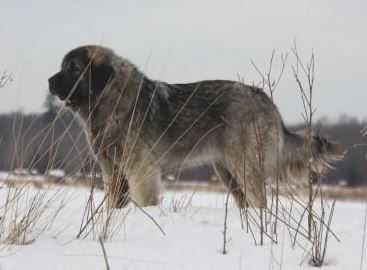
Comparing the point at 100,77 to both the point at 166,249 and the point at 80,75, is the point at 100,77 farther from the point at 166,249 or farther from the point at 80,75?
the point at 166,249

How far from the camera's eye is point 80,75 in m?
5.43

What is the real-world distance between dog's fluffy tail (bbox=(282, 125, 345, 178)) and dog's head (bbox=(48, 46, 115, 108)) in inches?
84.2

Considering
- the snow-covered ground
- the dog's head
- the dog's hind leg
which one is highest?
the dog's head

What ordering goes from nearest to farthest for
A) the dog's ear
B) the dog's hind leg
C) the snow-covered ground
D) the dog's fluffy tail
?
the snow-covered ground → the dog's fluffy tail → the dog's ear → the dog's hind leg

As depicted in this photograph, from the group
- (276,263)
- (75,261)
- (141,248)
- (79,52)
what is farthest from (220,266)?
(79,52)

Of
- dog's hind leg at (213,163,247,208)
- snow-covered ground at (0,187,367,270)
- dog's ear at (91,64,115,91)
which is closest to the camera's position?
snow-covered ground at (0,187,367,270)

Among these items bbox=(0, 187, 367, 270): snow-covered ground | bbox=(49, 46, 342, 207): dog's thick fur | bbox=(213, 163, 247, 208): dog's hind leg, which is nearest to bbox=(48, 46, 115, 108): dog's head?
bbox=(49, 46, 342, 207): dog's thick fur

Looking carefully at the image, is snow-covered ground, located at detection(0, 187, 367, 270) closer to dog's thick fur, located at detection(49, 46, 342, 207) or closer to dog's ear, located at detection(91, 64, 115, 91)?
dog's thick fur, located at detection(49, 46, 342, 207)

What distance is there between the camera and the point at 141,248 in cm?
263

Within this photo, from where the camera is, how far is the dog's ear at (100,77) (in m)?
5.66

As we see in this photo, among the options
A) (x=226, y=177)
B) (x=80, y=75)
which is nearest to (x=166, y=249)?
(x=80, y=75)

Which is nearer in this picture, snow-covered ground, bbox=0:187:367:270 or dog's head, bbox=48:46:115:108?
snow-covered ground, bbox=0:187:367:270

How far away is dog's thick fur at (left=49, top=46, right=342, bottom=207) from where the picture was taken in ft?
17.9

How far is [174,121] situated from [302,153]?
1.46m
